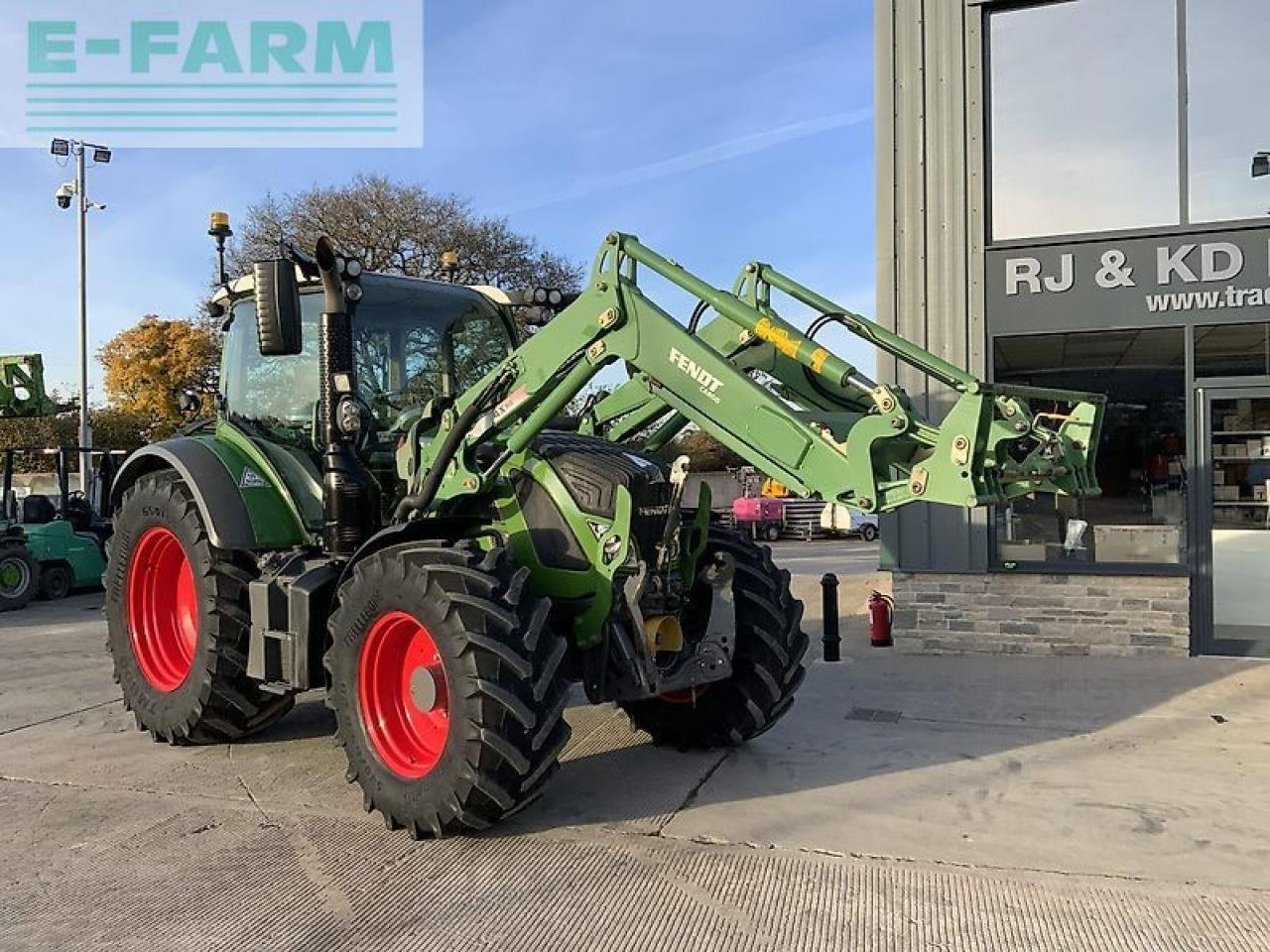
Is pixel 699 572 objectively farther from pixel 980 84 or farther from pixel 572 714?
pixel 980 84

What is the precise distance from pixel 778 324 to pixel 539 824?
8.09 ft

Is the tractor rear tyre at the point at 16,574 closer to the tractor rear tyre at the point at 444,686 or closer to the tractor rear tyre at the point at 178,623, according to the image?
the tractor rear tyre at the point at 178,623

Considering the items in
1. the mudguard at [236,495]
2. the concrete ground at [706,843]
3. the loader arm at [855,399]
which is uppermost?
the loader arm at [855,399]

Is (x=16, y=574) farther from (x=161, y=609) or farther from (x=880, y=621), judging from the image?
(x=880, y=621)

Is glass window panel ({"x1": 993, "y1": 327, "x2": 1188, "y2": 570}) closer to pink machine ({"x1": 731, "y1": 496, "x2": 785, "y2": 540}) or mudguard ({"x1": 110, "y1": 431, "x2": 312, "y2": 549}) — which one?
mudguard ({"x1": 110, "y1": 431, "x2": 312, "y2": 549})

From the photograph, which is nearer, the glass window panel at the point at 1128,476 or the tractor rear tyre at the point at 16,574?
the glass window panel at the point at 1128,476

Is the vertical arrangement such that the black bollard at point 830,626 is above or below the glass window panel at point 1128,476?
below

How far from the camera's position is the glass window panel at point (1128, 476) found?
28.5 ft

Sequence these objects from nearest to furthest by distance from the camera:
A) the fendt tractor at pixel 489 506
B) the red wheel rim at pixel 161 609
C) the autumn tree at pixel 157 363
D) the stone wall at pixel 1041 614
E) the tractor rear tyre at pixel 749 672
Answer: the fendt tractor at pixel 489 506 → the tractor rear tyre at pixel 749 672 → the red wheel rim at pixel 161 609 → the stone wall at pixel 1041 614 → the autumn tree at pixel 157 363

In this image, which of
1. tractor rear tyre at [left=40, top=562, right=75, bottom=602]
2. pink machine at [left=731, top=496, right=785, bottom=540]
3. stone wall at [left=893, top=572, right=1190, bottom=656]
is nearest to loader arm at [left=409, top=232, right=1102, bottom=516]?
stone wall at [left=893, top=572, right=1190, bottom=656]

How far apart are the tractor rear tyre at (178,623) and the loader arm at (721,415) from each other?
52.6 inches

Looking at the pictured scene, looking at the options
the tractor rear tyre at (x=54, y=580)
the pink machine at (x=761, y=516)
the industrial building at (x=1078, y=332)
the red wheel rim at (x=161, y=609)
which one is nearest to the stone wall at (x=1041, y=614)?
the industrial building at (x=1078, y=332)

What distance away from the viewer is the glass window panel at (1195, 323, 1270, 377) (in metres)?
8.46

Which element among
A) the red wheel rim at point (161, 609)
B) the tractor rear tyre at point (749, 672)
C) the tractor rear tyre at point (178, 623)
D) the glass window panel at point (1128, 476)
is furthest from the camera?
the glass window panel at point (1128, 476)
